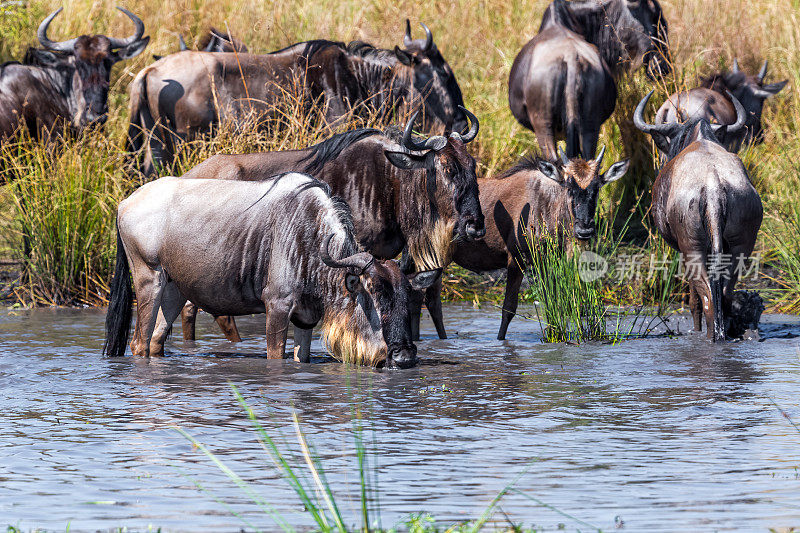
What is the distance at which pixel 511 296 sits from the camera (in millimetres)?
9500

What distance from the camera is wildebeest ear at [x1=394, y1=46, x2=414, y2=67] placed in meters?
12.5

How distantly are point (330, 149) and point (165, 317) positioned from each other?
5.99 ft

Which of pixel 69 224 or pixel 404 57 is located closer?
pixel 69 224

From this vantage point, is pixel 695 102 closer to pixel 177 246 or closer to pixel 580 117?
pixel 580 117

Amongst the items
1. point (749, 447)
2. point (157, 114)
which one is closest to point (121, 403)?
point (749, 447)

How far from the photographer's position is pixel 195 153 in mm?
11078

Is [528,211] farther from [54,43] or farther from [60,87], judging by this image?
[54,43]

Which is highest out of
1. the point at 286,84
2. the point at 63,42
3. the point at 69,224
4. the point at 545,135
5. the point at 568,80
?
the point at 63,42

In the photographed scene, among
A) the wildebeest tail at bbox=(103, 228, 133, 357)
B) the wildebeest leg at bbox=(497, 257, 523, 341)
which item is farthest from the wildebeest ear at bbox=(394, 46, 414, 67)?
the wildebeest tail at bbox=(103, 228, 133, 357)

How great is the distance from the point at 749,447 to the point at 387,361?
8.69 ft

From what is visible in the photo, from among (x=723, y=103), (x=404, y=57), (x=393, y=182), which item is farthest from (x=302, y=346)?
(x=723, y=103)

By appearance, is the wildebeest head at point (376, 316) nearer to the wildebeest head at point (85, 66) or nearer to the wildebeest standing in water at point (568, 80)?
the wildebeest standing in water at point (568, 80)

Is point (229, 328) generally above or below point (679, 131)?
below

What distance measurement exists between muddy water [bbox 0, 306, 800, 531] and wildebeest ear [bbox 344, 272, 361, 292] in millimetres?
534
